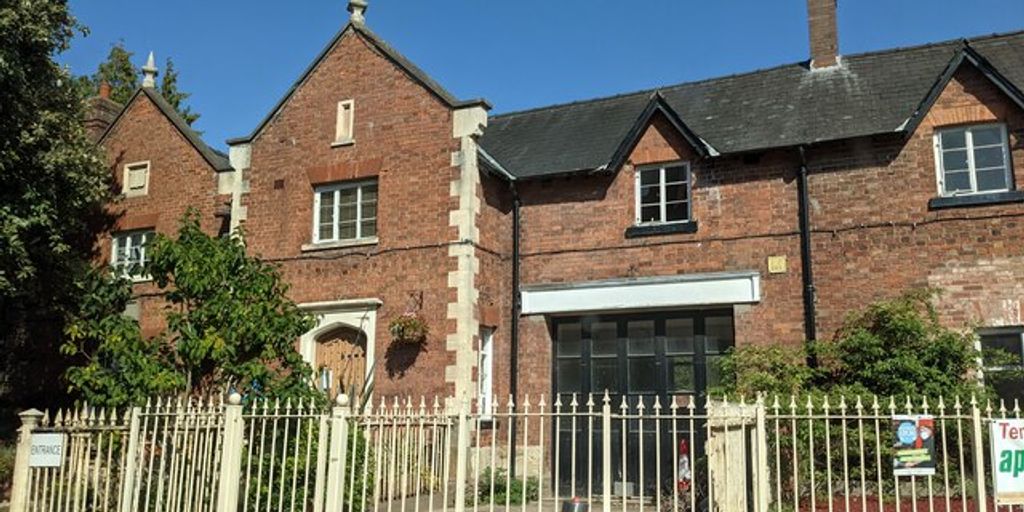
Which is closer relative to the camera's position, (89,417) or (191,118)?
(89,417)

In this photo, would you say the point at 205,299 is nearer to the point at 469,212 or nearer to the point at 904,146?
the point at 469,212

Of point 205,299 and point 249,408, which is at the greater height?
point 205,299

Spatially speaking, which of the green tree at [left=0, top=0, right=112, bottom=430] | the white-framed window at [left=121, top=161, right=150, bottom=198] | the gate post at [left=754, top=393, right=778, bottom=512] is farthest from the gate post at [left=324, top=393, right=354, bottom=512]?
the white-framed window at [left=121, top=161, right=150, bottom=198]

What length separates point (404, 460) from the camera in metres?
9.68

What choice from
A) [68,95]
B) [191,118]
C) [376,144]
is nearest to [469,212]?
[376,144]

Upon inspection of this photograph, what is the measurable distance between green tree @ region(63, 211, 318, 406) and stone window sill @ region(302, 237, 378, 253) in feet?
11.5

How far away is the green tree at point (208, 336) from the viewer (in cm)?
1201

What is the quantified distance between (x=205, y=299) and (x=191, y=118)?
82.9 feet

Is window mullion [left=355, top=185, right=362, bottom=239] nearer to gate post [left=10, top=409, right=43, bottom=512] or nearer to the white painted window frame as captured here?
the white painted window frame

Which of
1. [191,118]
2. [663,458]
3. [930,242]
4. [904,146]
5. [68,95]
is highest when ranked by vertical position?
[191,118]

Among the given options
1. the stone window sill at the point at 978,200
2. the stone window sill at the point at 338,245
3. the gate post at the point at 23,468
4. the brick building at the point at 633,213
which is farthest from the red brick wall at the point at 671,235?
the gate post at the point at 23,468

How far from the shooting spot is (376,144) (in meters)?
16.9

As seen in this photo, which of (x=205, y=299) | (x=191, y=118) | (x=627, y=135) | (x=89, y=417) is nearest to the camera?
(x=89, y=417)

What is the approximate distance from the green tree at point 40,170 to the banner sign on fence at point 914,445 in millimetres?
13843
